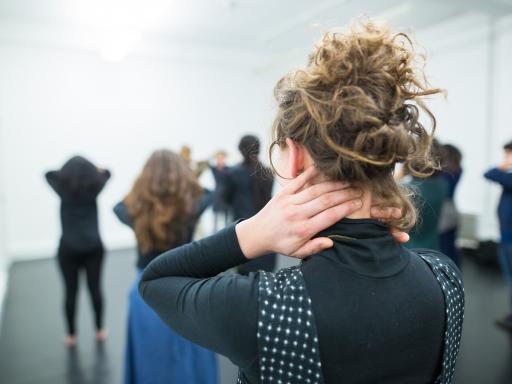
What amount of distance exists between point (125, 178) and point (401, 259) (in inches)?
224

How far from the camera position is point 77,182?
8.94 ft

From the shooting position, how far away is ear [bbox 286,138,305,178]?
0.65 meters

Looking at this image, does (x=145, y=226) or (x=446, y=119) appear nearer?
(x=145, y=226)

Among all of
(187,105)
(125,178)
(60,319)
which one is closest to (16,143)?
(125,178)

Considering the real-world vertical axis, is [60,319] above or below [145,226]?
below

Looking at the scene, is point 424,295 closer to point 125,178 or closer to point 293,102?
point 293,102

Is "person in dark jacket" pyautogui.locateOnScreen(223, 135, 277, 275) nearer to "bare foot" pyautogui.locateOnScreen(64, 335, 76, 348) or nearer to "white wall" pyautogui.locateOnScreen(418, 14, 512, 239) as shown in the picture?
"bare foot" pyautogui.locateOnScreen(64, 335, 76, 348)

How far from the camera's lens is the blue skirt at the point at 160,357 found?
6.13ft

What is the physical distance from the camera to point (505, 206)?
288 cm

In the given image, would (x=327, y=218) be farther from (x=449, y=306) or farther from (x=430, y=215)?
(x=430, y=215)

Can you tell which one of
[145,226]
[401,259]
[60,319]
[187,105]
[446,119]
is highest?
[187,105]

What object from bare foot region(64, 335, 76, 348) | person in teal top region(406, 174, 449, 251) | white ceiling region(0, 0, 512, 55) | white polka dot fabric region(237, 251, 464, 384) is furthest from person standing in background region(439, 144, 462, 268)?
bare foot region(64, 335, 76, 348)

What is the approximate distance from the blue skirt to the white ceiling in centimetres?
342

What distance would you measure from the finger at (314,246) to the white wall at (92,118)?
17.7 feet
